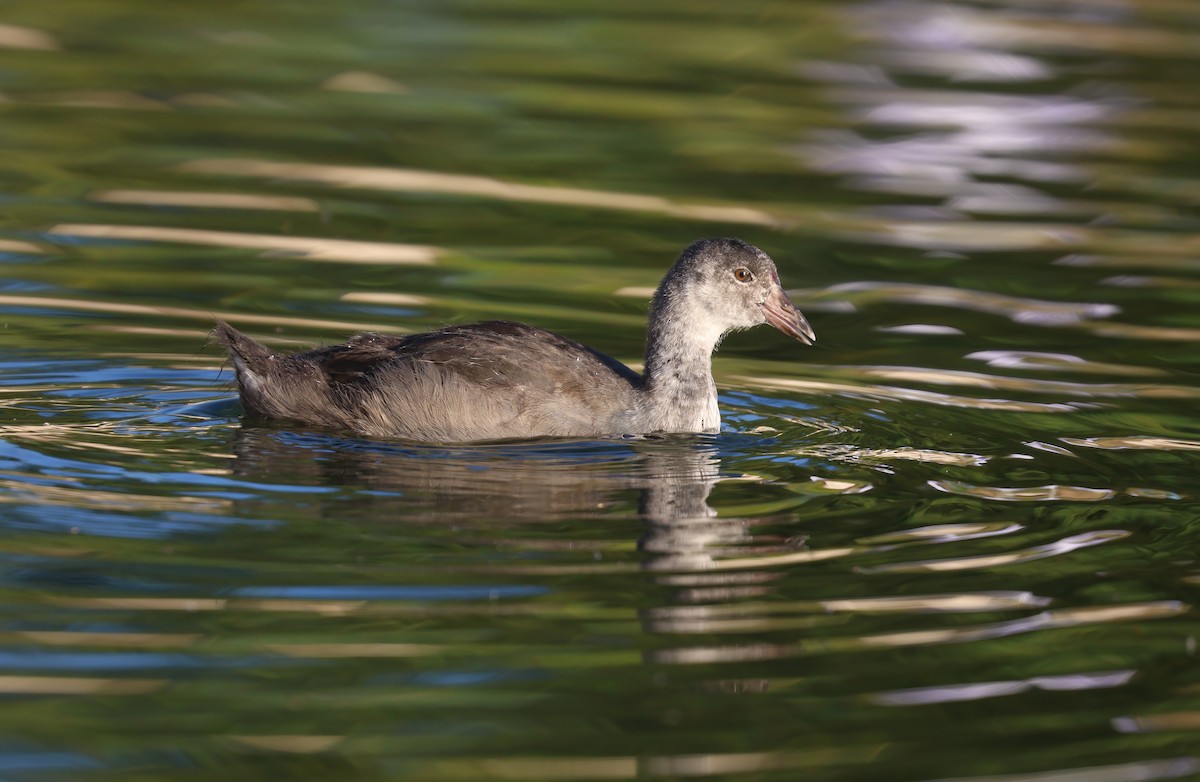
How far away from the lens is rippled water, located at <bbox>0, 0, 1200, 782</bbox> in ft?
19.0

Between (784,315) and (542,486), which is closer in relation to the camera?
(542,486)

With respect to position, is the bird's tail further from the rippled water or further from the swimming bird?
the rippled water

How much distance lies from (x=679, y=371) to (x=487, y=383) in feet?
3.16

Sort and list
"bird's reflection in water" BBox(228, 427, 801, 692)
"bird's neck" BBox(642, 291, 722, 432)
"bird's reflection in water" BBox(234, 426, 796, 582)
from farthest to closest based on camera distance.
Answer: "bird's neck" BBox(642, 291, 722, 432), "bird's reflection in water" BBox(234, 426, 796, 582), "bird's reflection in water" BBox(228, 427, 801, 692)

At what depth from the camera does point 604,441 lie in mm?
8805

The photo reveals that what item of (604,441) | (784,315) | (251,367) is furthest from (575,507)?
(784,315)

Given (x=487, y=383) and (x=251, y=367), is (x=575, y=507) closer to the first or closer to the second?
(x=487, y=383)

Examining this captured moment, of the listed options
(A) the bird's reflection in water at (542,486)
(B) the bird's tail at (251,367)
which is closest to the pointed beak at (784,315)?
(A) the bird's reflection in water at (542,486)

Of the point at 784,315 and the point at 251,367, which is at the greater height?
the point at 784,315

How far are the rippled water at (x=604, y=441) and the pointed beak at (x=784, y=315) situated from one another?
1.16ft

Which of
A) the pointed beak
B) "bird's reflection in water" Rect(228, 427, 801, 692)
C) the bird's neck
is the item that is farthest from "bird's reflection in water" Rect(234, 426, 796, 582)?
the pointed beak

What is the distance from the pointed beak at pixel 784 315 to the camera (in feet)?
31.4

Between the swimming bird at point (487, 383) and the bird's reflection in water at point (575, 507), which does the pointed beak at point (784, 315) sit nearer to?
the swimming bird at point (487, 383)

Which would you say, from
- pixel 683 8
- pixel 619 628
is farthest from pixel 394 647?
pixel 683 8
